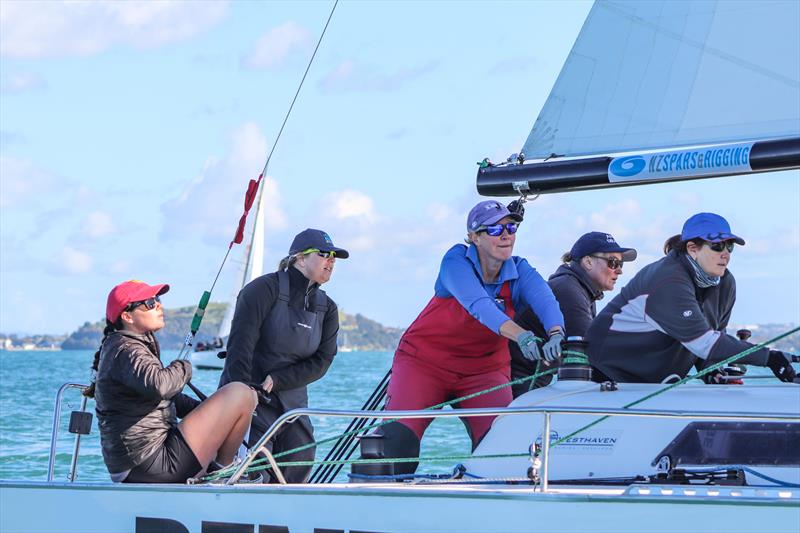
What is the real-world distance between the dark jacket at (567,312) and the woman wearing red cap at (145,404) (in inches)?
51.5

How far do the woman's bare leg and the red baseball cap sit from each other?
0.48m

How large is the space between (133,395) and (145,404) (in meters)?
0.06

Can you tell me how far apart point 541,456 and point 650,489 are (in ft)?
1.22

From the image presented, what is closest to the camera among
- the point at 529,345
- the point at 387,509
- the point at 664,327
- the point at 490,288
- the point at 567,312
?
the point at 387,509

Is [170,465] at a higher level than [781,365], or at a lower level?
lower

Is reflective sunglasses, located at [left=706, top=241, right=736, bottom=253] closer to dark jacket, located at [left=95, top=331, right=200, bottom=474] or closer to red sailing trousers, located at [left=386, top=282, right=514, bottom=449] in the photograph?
red sailing trousers, located at [left=386, top=282, right=514, bottom=449]

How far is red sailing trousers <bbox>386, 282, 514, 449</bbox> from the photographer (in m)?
5.43

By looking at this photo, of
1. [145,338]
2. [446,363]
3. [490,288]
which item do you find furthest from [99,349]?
[490,288]

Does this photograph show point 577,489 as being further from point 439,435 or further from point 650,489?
point 439,435

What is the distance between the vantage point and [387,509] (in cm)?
446

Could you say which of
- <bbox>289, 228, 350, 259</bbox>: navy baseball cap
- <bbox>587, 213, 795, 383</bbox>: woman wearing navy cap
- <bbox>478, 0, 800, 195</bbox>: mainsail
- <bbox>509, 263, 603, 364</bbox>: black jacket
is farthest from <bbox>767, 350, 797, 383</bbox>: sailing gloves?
<bbox>289, 228, 350, 259</bbox>: navy baseball cap

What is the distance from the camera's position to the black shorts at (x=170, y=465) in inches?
202

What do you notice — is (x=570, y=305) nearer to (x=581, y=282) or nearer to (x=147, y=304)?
(x=581, y=282)

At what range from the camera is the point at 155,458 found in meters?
5.14
